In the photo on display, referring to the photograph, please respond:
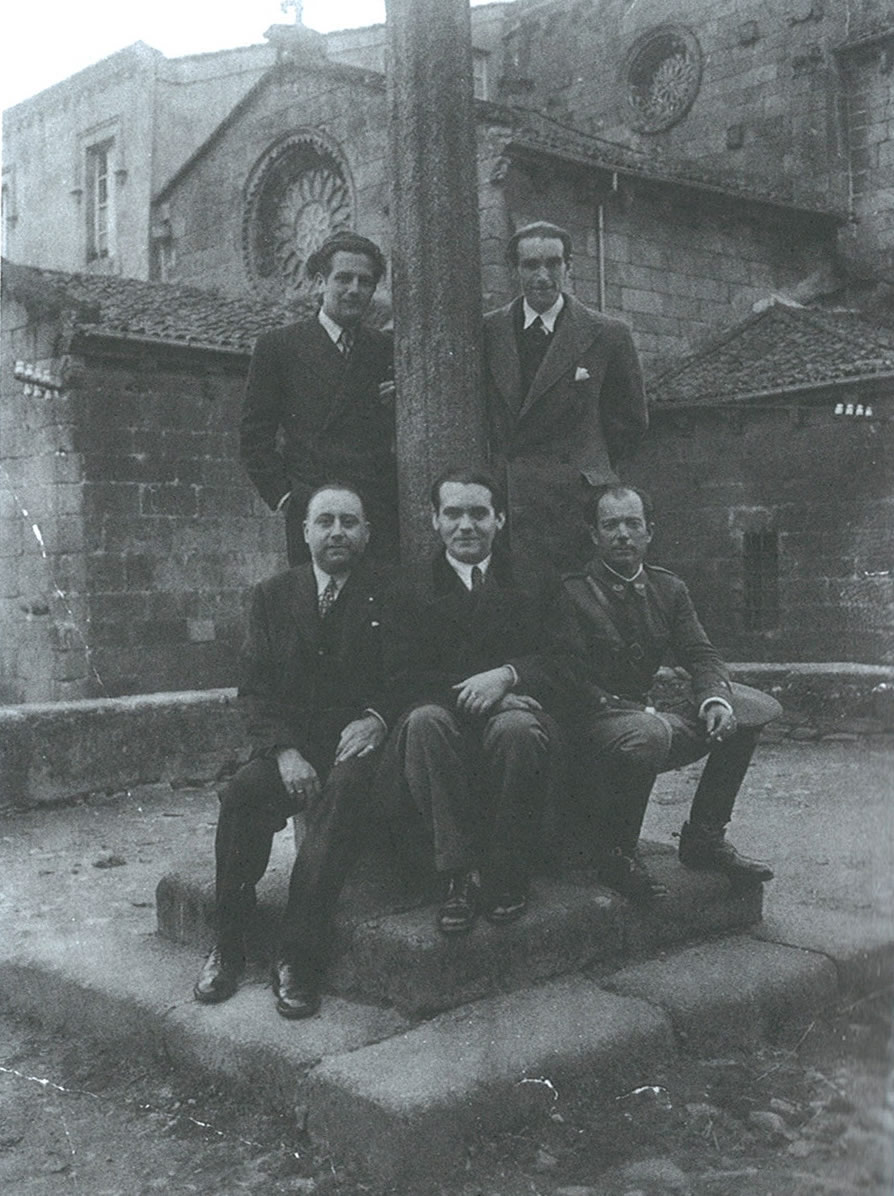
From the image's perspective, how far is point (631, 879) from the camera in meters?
3.92

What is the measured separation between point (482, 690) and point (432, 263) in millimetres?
1385

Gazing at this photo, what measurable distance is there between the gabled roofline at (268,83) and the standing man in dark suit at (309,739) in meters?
13.2

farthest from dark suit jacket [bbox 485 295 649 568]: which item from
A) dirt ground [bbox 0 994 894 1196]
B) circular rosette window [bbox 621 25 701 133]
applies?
circular rosette window [bbox 621 25 701 133]

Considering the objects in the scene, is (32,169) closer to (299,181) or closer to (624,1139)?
(299,181)

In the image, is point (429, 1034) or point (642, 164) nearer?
point (429, 1034)

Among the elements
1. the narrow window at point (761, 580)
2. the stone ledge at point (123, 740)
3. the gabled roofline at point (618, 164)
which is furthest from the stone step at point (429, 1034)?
the gabled roofline at point (618, 164)

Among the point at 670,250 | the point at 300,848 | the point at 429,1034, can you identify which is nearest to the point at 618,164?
the point at 670,250

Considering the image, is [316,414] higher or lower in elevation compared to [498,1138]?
higher

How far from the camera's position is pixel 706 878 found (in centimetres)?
417

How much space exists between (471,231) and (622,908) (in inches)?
83.9

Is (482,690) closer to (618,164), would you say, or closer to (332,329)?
(332,329)

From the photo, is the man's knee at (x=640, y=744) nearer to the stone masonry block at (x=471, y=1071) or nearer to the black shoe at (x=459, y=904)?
the black shoe at (x=459, y=904)

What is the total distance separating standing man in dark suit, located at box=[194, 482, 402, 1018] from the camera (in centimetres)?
363

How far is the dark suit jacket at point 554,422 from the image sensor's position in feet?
14.0
